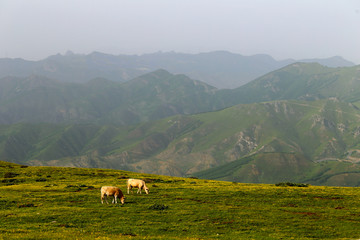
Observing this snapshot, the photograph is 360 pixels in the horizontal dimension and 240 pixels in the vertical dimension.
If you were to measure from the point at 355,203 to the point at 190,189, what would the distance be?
25962 millimetres

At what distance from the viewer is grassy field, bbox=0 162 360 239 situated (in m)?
32.3

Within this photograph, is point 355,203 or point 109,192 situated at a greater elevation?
point 109,192

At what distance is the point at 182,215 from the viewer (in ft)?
130

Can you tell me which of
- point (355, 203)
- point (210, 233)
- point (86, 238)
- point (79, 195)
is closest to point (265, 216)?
point (210, 233)

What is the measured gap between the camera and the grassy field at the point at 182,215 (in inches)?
1272

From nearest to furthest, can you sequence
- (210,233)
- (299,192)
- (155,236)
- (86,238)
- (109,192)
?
(86,238), (155,236), (210,233), (109,192), (299,192)

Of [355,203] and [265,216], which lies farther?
[355,203]

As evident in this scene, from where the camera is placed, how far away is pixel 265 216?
132ft

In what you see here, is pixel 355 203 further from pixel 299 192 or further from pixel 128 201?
pixel 128 201

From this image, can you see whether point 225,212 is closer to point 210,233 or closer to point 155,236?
point 210,233

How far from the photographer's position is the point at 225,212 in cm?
4128

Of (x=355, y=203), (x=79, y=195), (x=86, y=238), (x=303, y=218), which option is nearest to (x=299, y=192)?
(x=355, y=203)

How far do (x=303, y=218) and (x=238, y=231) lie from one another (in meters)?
10.6

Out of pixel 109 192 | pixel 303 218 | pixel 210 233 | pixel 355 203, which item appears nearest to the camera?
pixel 210 233
